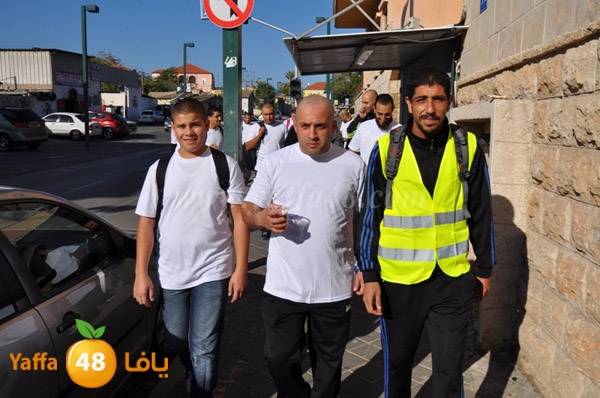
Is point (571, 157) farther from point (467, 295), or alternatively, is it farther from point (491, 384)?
point (491, 384)

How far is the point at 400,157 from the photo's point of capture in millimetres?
2672

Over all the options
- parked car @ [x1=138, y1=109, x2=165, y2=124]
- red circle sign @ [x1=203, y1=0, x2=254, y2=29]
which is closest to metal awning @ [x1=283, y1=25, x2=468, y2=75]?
red circle sign @ [x1=203, y1=0, x2=254, y2=29]

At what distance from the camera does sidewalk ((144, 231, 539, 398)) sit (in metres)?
3.54

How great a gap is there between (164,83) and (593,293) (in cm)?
10258

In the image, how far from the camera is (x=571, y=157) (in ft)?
10.2

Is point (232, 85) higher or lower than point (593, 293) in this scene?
higher

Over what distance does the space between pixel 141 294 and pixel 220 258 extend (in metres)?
0.49

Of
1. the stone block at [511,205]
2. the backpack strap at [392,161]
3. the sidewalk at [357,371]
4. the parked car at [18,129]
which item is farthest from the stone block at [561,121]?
the parked car at [18,129]

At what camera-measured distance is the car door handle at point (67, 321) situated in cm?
261

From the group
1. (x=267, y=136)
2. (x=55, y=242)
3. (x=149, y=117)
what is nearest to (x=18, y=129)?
(x=267, y=136)

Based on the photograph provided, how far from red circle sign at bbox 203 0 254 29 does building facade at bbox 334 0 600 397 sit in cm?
223

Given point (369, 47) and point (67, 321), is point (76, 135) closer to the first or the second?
point (369, 47)

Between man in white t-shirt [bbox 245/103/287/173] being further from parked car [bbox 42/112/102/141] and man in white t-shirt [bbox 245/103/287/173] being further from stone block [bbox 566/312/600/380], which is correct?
parked car [bbox 42/112/102/141]

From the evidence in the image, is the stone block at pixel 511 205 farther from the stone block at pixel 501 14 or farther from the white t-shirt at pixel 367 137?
the white t-shirt at pixel 367 137
